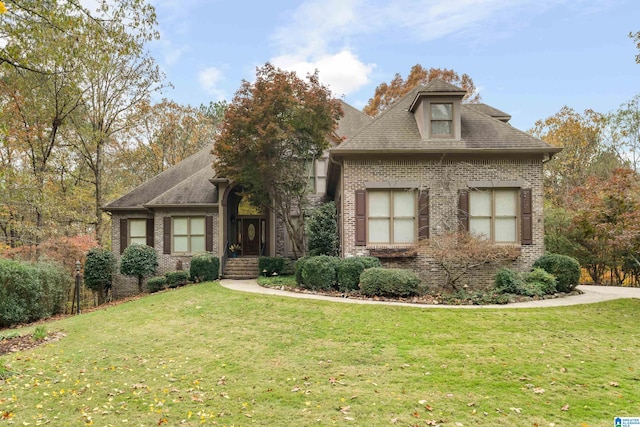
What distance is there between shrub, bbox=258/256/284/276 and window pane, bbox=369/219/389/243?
16.7 feet

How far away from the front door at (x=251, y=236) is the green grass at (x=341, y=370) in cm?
1070

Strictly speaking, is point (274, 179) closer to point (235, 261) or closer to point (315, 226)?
point (315, 226)

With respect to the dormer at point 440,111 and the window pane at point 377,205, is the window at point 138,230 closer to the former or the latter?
the window pane at point 377,205

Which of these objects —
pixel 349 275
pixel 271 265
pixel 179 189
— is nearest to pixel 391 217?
pixel 349 275

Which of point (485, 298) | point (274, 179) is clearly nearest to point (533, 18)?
point (485, 298)

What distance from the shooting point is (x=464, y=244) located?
457 inches

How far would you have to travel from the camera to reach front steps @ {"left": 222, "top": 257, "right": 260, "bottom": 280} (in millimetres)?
17328

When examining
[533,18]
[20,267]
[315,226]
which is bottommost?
[20,267]

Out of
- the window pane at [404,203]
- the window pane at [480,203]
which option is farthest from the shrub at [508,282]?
the window pane at [404,203]

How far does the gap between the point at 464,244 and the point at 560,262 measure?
10.4ft

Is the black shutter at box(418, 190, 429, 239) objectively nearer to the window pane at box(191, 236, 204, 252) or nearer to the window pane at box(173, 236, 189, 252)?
the window pane at box(191, 236, 204, 252)

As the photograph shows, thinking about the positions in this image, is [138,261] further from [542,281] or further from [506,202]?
[542,281]

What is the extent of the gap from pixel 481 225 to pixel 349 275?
4.93 meters

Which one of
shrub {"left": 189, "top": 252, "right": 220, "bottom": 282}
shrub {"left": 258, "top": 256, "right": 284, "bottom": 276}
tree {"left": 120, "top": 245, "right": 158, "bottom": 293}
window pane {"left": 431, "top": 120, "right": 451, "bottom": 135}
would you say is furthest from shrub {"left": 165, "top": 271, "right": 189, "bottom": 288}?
window pane {"left": 431, "top": 120, "right": 451, "bottom": 135}
